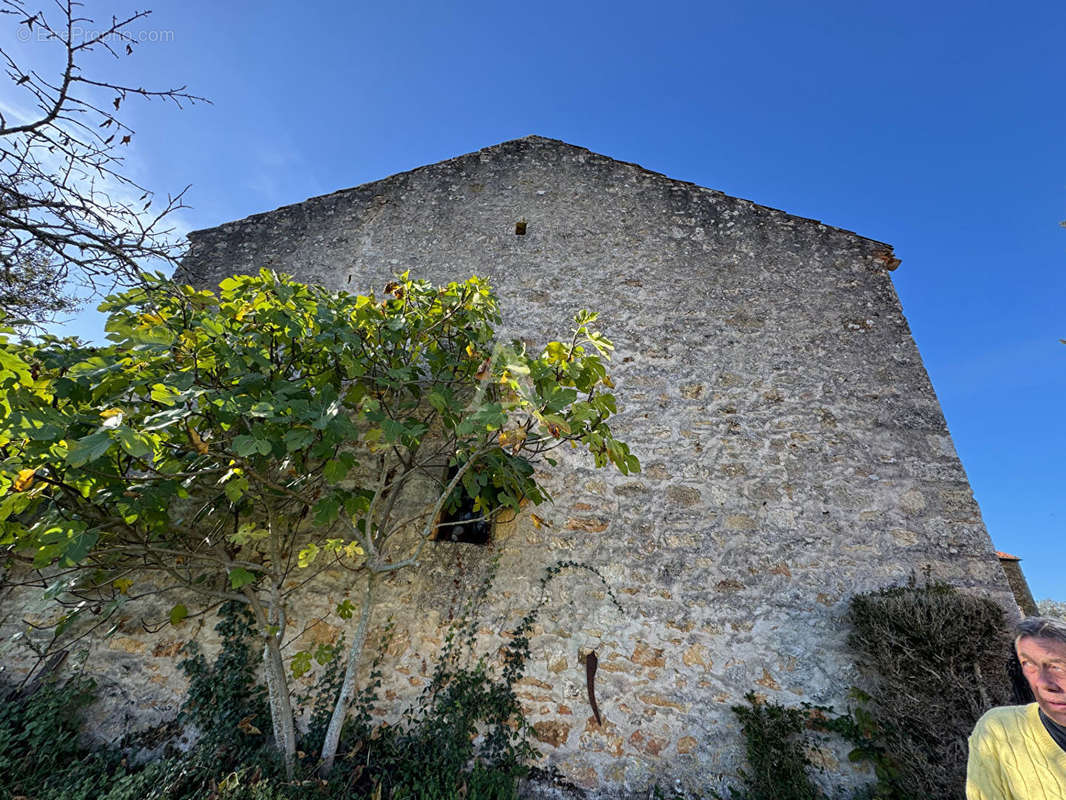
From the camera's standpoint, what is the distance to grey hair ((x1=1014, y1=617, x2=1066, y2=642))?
1532 mm

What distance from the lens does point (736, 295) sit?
185 inches

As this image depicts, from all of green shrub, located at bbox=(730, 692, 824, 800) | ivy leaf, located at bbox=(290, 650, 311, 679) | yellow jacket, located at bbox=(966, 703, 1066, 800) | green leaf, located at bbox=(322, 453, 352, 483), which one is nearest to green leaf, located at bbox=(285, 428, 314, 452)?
green leaf, located at bbox=(322, 453, 352, 483)

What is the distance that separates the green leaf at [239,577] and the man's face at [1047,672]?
396 centimetres

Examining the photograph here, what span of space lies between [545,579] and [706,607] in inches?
50.3

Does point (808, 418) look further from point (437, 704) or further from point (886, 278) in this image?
point (437, 704)

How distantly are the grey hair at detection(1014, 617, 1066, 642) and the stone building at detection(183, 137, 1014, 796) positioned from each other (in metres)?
1.95

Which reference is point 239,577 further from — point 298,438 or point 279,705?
point 298,438

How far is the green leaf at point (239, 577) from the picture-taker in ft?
9.98

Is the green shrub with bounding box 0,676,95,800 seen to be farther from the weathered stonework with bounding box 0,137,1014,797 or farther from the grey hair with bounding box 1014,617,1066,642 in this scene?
the grey hair with bounding box 1014,617,1066,642

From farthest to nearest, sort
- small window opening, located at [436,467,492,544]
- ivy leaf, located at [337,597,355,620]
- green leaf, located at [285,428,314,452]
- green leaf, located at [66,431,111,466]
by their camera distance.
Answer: small window opening, located at [436,467,492,544]
ivy leaf, located at [337,597,355,620]
green leaf, located at [285,428,314,452]
green leaf, located at [66,431,111,466]

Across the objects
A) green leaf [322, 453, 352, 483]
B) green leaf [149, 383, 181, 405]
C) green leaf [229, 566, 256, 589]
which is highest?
green leaf [149, 383, 181, 405]

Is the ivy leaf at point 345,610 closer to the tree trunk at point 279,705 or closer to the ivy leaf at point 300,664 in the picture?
the ivy leaf at point 300,664

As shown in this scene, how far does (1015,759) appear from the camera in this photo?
1577 mm

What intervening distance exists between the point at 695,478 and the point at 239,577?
141 inches
